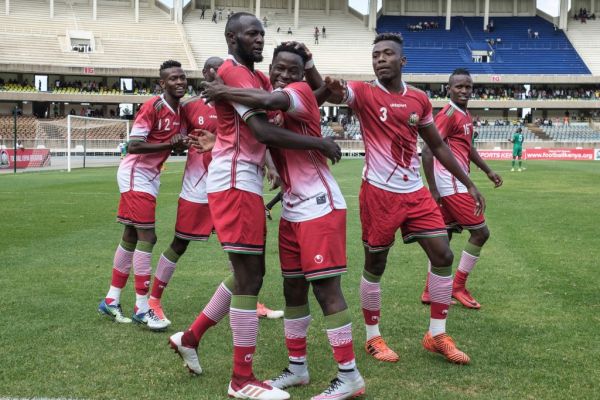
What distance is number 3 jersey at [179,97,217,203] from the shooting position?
583cm

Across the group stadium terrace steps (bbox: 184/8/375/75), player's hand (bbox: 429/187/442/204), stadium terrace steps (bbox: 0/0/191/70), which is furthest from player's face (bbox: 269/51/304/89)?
stadium terrace steps (bbox: 184/8/375/75)

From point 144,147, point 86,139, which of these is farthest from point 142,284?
point 86,139

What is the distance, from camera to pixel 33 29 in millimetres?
58500

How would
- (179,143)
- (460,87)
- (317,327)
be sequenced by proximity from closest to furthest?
(179,143)
(317,327)
(460,87)

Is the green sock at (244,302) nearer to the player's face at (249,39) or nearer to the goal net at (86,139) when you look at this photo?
the player's face at (249,39)

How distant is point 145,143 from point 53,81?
5710cm

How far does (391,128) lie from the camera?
4.87 meters

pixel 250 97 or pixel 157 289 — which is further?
pixel 157 289

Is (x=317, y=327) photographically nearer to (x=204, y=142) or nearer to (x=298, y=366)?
(x=298, y=366)

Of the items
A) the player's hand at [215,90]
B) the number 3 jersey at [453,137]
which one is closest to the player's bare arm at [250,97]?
the player's hand at [215,90]

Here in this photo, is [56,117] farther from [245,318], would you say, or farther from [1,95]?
[245,318]

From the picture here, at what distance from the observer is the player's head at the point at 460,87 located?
6309 mm

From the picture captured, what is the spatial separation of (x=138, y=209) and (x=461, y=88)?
3.23 metres

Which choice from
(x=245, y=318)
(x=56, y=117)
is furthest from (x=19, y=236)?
(x=56, y=117)
